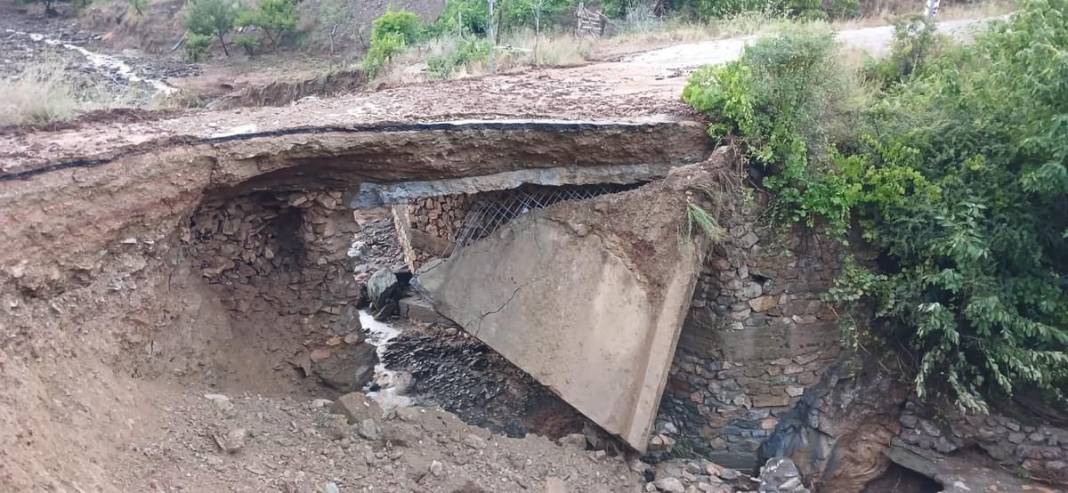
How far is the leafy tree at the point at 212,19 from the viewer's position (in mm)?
19656

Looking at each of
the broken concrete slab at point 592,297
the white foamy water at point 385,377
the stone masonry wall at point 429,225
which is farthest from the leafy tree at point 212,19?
the broken concrete slab at point 592,297

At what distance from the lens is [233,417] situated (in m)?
4.98

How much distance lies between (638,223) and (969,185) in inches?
96.3

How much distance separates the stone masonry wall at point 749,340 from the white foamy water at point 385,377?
219 cm

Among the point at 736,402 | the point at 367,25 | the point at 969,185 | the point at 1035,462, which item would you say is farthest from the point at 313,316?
the point at 367,25

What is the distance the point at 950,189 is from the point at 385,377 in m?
4.82

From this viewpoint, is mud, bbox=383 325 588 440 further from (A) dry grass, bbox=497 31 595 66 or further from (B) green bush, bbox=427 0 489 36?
(B) green bush, bbox=427 0 489 36

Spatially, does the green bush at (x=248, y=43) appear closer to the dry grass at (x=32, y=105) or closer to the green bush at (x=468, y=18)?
the green bush at (x=468, y=18)

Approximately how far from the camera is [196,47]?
19422 millimetres

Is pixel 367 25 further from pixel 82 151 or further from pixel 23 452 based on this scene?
pixel 23 452

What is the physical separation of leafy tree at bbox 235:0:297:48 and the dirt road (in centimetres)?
1255

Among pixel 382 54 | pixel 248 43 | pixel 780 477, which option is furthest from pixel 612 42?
pixel 248 43

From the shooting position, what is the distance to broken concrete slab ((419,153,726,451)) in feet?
19.5

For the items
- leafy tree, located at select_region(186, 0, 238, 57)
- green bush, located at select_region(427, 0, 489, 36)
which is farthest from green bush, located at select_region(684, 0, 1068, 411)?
leafy tree, located at select_region(186, 0, 238, 57)
